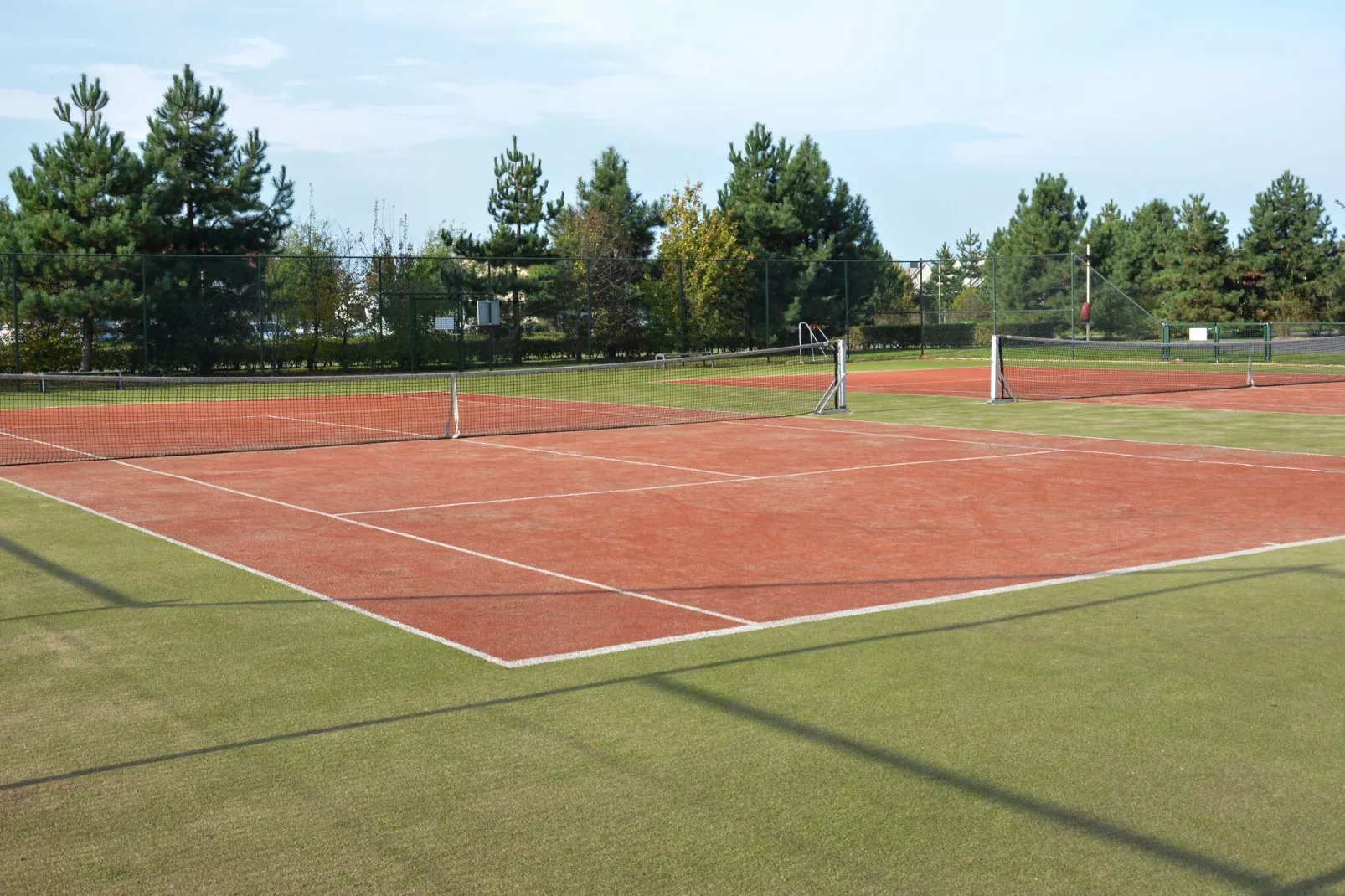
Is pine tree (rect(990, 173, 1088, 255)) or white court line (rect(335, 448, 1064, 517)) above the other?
pine tree (rect(990, 173, 1088, 255))

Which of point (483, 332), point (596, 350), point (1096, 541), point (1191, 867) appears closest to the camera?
point (1191, 867)

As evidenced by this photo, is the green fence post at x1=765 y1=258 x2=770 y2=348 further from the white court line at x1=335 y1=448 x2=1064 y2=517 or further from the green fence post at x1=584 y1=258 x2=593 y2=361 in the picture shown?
the white court line at x1=335 y1=448 x2=1064 y2=517

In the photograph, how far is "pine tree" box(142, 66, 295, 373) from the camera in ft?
108

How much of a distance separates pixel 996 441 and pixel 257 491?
8.59 meters

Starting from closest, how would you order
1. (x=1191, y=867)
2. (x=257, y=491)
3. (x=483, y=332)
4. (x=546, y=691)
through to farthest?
(x=1191, y=867), (x=546, y=691), (x=257, y=491), (x=483, y=332)

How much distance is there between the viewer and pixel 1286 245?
5278 centimetres

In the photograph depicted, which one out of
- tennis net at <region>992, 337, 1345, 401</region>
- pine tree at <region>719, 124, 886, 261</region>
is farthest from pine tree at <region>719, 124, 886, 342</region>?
tennis net at <region>992, 337, 1345, 401</region>

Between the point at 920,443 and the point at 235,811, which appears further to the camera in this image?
the point at 920,443

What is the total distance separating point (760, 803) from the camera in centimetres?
421

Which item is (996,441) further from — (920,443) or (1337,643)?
(1337,643)

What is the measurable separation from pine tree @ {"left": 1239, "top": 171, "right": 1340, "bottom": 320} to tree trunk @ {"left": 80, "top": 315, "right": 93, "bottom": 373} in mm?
41978

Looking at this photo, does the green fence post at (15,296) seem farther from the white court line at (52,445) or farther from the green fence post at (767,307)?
the green fence post at (767,307)

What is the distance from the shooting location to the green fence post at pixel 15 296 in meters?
Answer: 29.8

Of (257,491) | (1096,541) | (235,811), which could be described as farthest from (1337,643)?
→ (257,491)
